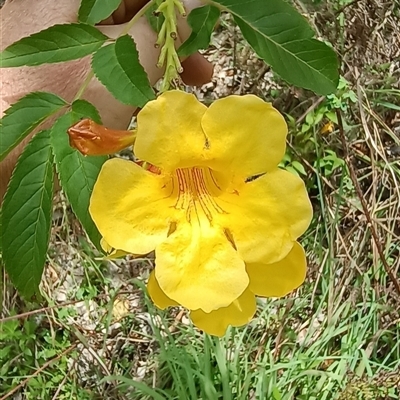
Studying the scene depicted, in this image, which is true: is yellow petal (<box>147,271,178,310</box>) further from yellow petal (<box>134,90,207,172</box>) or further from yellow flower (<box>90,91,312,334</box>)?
yellow petal (<box>134,90,207,172</box>)

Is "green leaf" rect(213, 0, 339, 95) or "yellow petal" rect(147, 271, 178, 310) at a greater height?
"green leaf" rect(213, 0, 339, 95)

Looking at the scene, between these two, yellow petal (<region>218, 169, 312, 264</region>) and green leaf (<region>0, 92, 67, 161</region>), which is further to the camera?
green leaf (<region>0, 92, 67, 161</region>)

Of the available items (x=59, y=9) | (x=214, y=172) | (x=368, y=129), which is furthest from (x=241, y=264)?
(x=368, y=129)

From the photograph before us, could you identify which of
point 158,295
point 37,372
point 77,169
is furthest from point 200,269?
point 37,372

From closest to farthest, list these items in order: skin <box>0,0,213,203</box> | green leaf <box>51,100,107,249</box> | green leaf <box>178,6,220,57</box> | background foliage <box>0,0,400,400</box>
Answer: green leaf <box>51,100,107,249</box>, green leaf <box>178,6,220,57</box>, skin <box>0,0,213,203</box>, background foliage <box>0,0,400,400</box>

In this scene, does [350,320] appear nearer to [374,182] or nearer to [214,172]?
[374,182]

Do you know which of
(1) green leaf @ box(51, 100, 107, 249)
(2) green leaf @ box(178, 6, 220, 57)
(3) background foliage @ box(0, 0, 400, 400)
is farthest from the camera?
(3) background foliage @ box(0, 0, 400, 400)

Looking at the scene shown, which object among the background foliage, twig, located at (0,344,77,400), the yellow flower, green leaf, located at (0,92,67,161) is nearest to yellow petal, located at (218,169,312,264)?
the yellow flower
